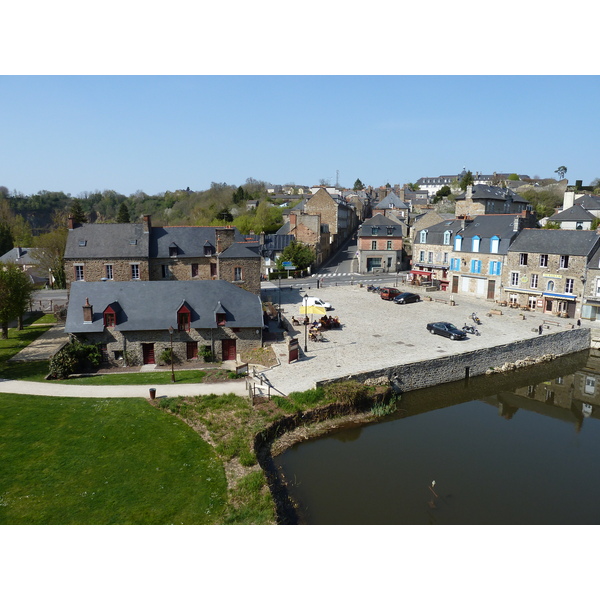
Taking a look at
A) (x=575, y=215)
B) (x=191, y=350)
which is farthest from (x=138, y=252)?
(x=575, y=215)

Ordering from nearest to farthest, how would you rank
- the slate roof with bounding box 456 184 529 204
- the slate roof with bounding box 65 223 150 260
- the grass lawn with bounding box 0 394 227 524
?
the grass lawn with bounding box 0 394 227 524
the slate roof with bounding box 65 223 150 260
the slate roof with bounding box 456 184 529 204

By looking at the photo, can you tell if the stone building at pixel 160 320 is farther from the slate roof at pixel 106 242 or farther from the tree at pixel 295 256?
the tree at pixel 295 256

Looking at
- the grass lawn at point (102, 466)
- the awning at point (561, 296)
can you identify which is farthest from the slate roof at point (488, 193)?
the grass lawn at point (102, 466)

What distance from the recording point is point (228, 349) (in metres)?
22.1

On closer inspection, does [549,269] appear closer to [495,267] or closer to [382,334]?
[495,267]

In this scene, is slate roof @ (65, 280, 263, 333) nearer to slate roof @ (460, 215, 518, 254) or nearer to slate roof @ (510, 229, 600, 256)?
slate roof @ (460, 215, 518, 254)

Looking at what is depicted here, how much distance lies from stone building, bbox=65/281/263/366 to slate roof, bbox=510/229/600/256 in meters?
22.6

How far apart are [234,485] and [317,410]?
559cm

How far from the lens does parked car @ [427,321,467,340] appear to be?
2480cm

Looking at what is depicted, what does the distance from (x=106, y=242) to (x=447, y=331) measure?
24.9 metres

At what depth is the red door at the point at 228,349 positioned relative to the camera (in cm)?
2202

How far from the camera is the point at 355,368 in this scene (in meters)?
20.2

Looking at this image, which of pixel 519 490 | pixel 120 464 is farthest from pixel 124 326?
pixel 519 490

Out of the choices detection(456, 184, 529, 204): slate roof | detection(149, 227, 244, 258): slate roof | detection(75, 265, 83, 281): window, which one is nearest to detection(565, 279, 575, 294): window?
detection(456, 184, 529, 204): slate roof
